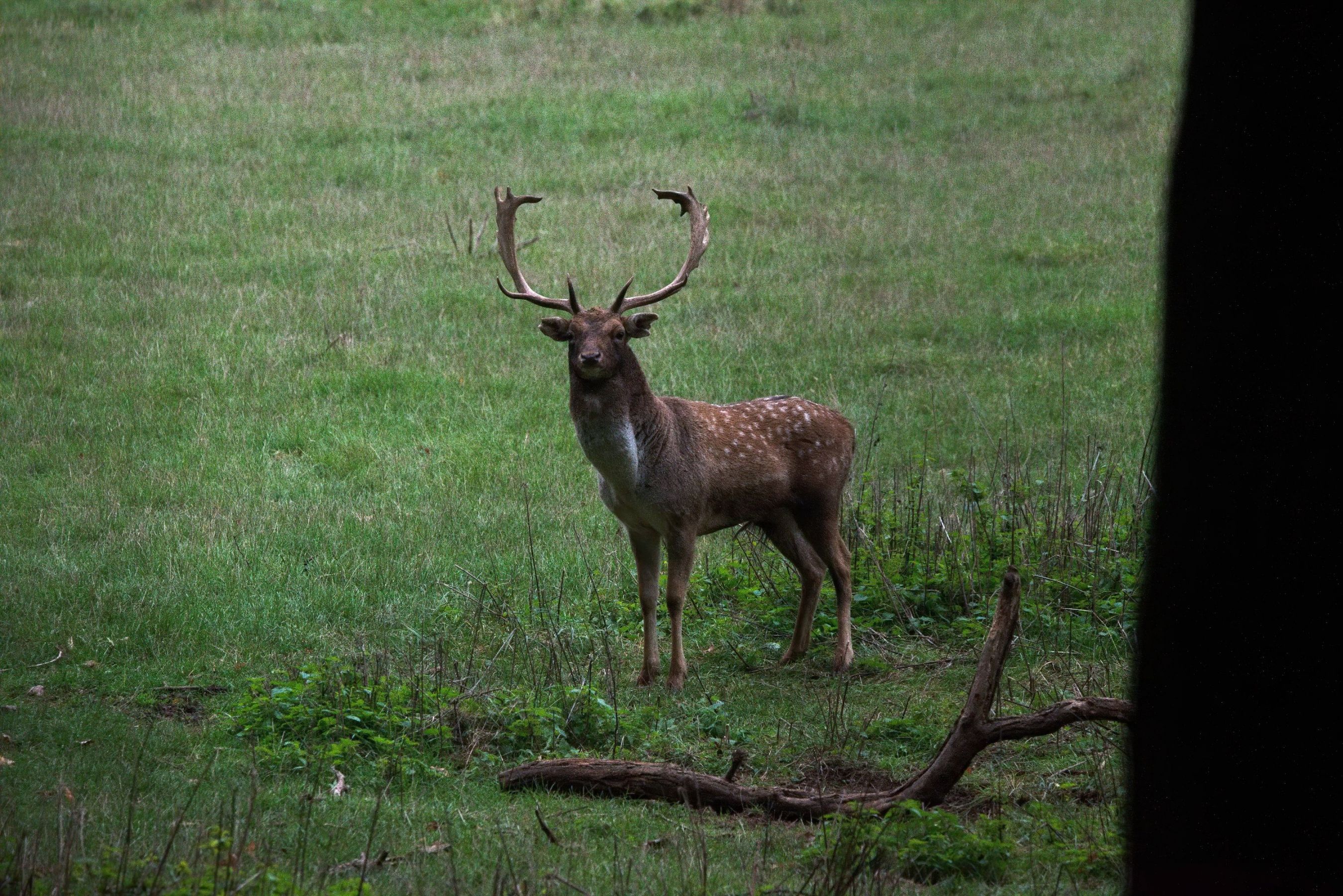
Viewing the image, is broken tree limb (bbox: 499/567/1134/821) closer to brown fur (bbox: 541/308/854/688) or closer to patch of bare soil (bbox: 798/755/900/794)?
patch of bare soil (bbox: 798/755/900/794)

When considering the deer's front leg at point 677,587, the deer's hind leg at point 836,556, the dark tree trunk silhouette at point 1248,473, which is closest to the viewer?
the dark tree trunk silhouette at point 1248,473

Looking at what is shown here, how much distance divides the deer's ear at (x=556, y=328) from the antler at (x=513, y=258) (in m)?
0.09

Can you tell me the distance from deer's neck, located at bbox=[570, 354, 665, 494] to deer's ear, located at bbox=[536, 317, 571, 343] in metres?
0.20

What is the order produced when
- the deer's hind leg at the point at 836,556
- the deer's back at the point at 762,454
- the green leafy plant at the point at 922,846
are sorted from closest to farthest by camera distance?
the green leafy plant at the point at 922,846 < the deer's back at the point at 762,454 < the deer's hind leg at the point at 836,556

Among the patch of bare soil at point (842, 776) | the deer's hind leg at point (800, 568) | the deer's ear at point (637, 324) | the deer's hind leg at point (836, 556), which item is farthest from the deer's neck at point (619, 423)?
the patch of bare soil at point (842, 776)

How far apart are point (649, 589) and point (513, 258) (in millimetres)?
1862


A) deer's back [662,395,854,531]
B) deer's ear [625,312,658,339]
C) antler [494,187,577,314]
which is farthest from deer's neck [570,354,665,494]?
antler [494,187,577,314]

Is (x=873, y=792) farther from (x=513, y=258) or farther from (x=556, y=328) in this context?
(x=513, y=258)

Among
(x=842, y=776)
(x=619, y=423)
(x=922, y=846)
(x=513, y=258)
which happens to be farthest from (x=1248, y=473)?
(x=513, y=258)

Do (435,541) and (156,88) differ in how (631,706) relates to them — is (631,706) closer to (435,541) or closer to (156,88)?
(435,541)

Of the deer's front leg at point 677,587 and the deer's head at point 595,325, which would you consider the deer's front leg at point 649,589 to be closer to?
the deer's front leg at point 677,587

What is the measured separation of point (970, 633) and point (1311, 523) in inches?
184

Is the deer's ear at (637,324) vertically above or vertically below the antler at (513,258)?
below

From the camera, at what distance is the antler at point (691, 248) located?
7.96m
